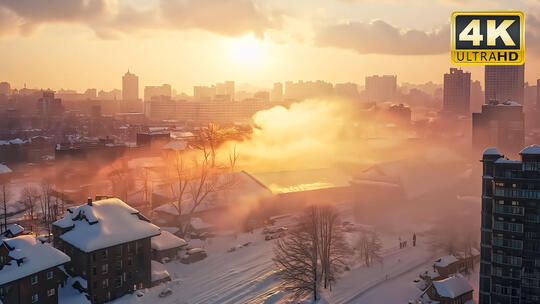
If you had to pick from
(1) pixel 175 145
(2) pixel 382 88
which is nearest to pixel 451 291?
(1) pixel 175 145

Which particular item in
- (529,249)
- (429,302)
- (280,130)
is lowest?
(429,302)

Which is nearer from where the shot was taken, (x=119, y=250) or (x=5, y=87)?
(x=119, y=250)

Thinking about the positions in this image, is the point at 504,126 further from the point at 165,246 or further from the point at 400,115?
the point at 165,246

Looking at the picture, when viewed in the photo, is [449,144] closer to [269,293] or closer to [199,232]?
[199,232]

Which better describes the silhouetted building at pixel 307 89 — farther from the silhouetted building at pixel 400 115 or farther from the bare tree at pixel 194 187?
the bare tree at pixel 194 187

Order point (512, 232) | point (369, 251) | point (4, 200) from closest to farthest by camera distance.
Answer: point (512, 232) → point (369, 251) → point (4, 200)

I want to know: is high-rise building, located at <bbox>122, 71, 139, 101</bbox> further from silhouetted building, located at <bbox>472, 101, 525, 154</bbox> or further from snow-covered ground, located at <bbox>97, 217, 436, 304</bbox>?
snow-covered ground, located at <bbox>97, 217, 436, 304</bbox>

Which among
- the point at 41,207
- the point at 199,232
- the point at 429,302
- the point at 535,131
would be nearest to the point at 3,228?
the point at 41,207
